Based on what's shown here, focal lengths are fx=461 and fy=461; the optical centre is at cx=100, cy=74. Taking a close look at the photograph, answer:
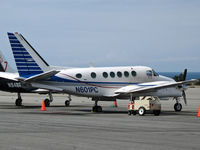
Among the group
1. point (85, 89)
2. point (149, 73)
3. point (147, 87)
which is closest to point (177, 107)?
point (149, 73)

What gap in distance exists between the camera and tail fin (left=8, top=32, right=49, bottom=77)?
32344mm

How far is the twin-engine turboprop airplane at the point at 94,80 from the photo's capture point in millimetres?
30812

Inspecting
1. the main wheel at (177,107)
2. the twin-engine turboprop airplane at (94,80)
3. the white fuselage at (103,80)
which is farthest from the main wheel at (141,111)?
the main wheel at (177,107)

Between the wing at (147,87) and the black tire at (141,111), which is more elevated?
the wing at (147,87)

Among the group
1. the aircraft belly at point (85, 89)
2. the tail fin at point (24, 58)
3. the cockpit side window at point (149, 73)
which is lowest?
the aircraft belly at point (85, 89)

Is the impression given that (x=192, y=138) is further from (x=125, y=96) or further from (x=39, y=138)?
(x=125, y=96)

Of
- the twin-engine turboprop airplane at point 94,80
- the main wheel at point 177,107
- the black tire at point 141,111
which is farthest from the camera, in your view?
the main wheel at point 177,107

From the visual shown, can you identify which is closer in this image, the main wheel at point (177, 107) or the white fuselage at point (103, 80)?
the white fuselage at point (103, 80)

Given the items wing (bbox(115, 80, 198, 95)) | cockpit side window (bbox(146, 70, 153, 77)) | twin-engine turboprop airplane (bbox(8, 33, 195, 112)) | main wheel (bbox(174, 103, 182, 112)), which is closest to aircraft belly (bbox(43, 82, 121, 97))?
twin-engine turboprop airplane (bbox(8, 33, 195, 112))

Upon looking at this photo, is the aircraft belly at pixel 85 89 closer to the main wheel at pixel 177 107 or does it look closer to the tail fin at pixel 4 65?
the main wheel at pixel 177 107

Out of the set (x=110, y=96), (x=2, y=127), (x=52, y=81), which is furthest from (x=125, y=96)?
(x=2, y=127)

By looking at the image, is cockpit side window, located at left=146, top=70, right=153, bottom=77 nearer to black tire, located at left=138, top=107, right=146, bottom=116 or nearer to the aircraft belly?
the aircraft belly

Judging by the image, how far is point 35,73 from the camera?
1276 inches

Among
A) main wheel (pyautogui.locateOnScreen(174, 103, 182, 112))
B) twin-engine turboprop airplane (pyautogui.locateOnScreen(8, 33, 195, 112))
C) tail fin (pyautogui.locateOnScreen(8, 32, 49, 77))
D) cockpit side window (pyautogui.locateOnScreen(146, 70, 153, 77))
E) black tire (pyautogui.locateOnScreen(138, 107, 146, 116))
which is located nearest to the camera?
black tire (pyautogui.locateOnScreen(138, 107, 146, 116))
